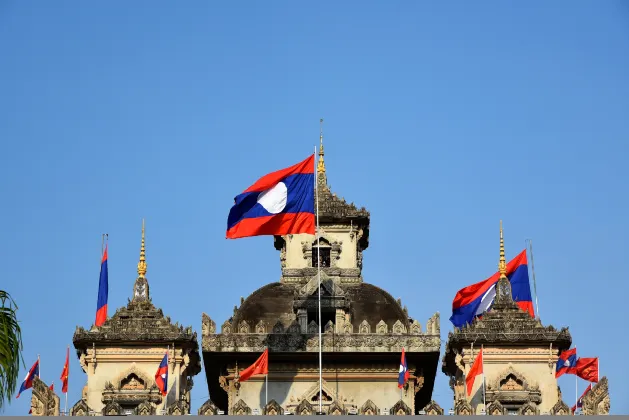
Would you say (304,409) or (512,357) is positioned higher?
(512,357)

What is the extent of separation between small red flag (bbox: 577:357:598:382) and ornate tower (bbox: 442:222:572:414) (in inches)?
44.8

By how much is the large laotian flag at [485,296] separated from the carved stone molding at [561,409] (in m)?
8.45

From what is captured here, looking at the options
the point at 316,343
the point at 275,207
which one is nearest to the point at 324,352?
the point at 316,343

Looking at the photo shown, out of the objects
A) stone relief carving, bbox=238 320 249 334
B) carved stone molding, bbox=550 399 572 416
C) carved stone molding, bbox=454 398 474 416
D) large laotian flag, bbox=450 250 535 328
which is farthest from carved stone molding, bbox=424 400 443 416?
stone relief carving, bbox=238 320 249 334

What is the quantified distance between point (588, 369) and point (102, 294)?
24.0 metres

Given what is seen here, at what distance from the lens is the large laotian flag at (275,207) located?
73.3 m

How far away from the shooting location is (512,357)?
265 feet

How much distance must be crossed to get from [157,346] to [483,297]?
16504mm

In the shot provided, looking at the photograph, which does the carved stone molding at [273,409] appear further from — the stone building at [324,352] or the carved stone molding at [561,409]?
the carved stone molding at [561,409]

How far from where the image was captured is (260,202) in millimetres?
73750

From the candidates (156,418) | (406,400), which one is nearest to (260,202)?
(156,418)

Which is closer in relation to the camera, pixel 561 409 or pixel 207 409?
pixel 207 409

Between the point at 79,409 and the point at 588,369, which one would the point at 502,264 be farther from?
the point at 79,409

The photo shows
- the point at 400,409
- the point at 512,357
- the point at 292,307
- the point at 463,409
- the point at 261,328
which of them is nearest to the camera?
the point at 463,409
